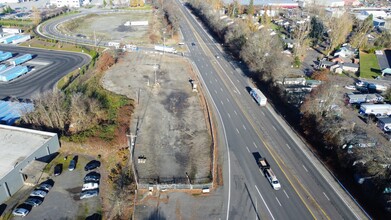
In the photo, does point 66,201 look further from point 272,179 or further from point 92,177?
point 272,179

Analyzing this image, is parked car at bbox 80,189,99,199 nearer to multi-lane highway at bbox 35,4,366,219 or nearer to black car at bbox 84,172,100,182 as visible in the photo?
black car at bbox 84,172,100,182

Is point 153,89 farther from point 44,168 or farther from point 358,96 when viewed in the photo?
point 358,96

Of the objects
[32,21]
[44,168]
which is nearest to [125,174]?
[44,168]

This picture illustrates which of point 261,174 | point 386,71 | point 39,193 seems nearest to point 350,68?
point 386,71

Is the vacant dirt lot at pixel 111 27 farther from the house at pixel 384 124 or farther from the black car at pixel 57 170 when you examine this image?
the house at pixel 384 124

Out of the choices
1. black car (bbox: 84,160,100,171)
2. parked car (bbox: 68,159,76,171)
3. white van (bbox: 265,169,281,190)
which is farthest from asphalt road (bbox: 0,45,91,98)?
white van (bbox: 265,169,281,190)

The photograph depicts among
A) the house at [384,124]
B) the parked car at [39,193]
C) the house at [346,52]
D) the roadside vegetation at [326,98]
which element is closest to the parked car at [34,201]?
the parked car at [39,193]

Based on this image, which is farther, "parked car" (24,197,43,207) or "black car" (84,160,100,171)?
"black car" (84,160,100,171)
